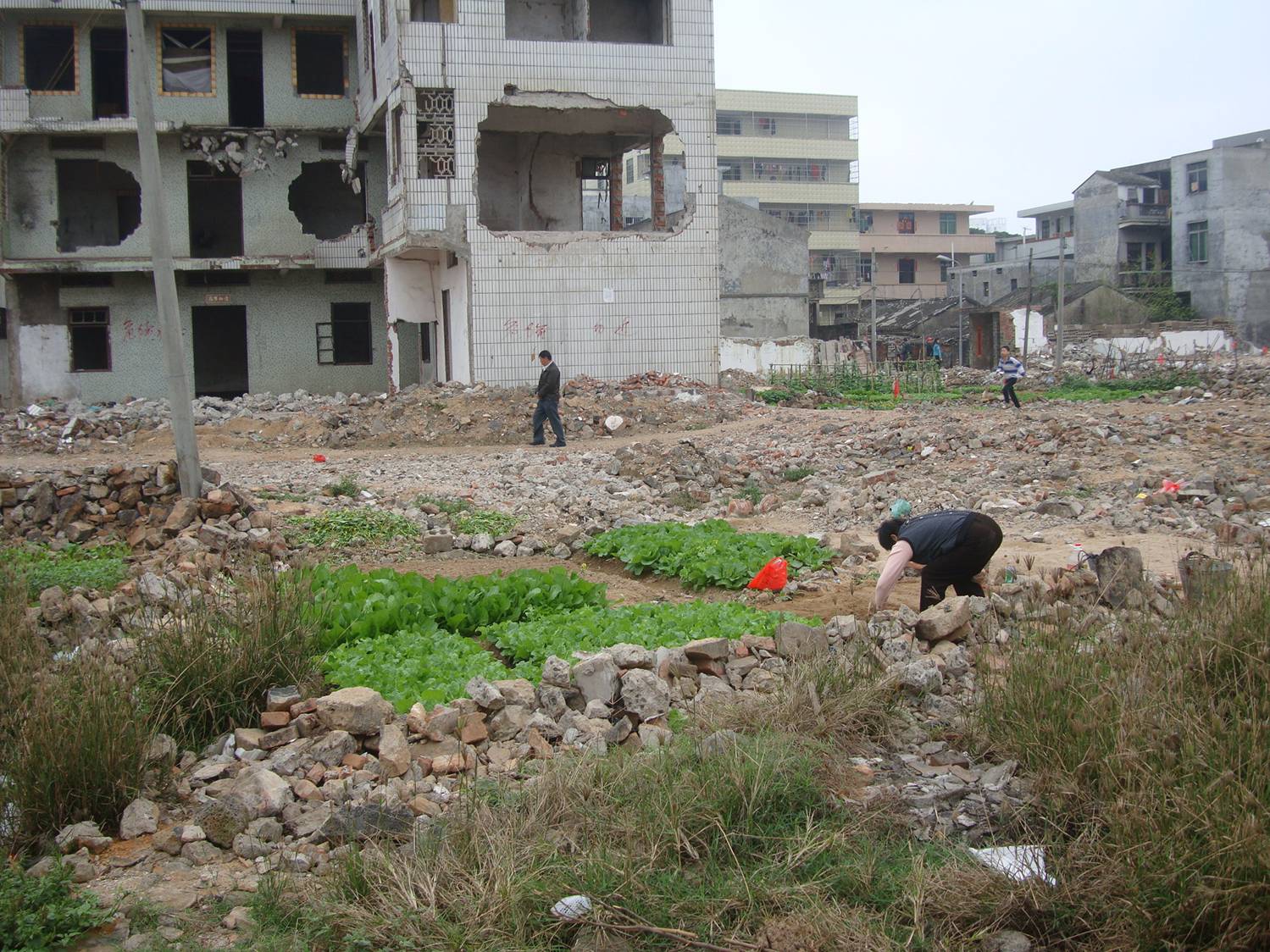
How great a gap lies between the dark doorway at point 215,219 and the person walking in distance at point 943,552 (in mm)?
27633

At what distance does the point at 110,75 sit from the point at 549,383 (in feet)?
57.9

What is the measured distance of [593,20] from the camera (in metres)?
26.0

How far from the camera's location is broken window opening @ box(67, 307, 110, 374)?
28.5 metres

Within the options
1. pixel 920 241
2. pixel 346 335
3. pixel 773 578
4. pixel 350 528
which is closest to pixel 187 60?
→ pixel 346 335

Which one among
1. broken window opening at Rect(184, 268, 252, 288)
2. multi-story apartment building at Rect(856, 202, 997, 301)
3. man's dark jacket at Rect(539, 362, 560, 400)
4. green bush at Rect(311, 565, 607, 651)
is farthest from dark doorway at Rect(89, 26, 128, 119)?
multi-story apartment building at Rect(856, 202, 997, 301)

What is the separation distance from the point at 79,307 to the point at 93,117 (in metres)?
4.45

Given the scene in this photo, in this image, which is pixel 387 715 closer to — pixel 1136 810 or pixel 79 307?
pixel 1136 810

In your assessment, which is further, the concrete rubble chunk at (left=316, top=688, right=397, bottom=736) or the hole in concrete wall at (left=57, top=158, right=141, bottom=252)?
the hole in concrete wall at (left=57, top=158, right=141, bottom=252)

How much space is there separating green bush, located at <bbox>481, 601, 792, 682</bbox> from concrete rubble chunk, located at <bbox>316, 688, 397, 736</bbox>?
45.2 inches

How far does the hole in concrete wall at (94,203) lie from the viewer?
30062 mm

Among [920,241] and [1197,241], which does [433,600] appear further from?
[920,241]

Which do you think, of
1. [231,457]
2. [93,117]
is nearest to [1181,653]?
[231,457]

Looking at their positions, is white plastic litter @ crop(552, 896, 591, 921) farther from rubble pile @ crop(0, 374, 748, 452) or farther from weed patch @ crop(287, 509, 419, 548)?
rubble pile @ crop(0, 374, 748, 452)

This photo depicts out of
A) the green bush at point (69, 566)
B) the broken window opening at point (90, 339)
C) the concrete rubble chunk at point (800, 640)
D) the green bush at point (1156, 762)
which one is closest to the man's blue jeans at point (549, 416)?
the green bush at point (69, 566)
